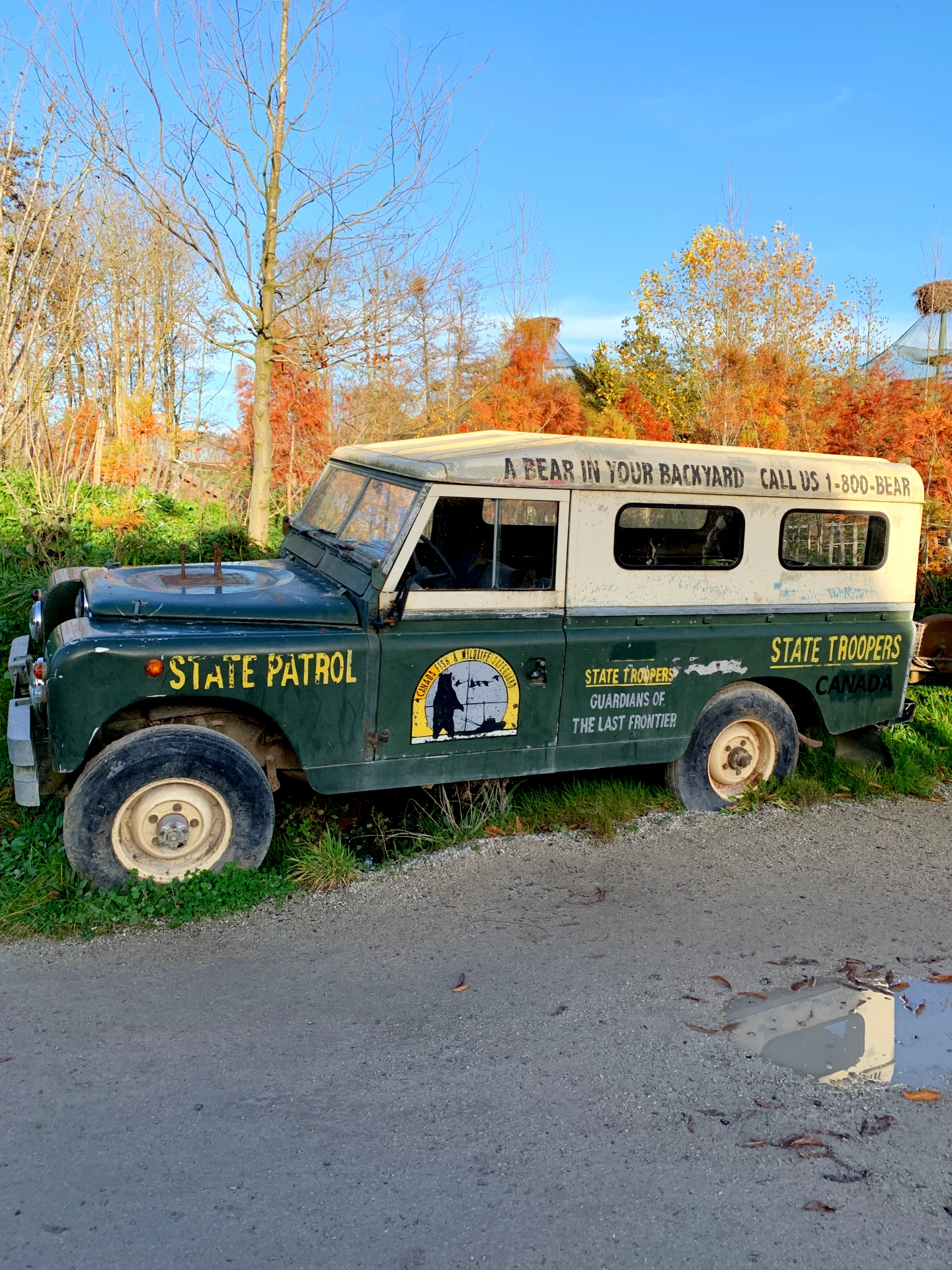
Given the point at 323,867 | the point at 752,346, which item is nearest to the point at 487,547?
the point at 323,867

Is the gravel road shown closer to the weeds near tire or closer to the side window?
the weeds near tire

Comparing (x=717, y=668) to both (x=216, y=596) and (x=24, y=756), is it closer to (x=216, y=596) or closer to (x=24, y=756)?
(x=216, y=596)

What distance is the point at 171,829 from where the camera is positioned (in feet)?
14.5

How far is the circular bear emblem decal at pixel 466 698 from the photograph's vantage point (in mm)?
4863

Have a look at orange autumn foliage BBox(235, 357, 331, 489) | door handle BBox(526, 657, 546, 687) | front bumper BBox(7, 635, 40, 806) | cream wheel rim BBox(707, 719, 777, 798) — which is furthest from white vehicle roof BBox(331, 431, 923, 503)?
orange autumn foliage BBox(235, 357, 331, 489)

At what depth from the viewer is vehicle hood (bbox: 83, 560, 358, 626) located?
14.8ft

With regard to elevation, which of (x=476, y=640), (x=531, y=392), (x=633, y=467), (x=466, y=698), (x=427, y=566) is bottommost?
(x=466, y=698)

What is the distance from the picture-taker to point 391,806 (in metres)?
5.95

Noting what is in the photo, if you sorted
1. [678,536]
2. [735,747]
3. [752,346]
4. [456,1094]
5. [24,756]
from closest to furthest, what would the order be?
1. [456,1094]
2. [24,756]
3. [678,536]
4. [735,747]
5. [752,346]

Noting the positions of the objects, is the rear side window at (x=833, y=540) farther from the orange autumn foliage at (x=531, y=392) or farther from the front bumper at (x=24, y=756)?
the orange autumn foliage at (x=531, y=392)

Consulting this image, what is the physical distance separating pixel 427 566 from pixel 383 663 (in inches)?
22.4

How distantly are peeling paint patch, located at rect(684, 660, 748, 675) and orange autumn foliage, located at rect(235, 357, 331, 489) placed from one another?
11.3 m

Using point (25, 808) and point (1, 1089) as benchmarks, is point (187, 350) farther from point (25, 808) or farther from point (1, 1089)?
point (1, 1089)

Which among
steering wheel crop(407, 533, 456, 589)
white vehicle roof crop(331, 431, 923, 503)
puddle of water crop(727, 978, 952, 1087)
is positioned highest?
white vehicle roof crop(331, 431, 923, 503)
